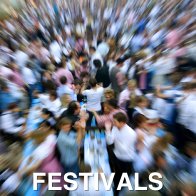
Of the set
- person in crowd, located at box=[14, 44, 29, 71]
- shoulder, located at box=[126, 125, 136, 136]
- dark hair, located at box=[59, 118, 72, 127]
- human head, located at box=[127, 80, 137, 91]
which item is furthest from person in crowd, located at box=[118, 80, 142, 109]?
person in crowd, located at box=[14, 44, 29, 71]

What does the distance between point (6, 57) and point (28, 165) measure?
2.60ft

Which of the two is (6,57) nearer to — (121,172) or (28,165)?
(28,165)

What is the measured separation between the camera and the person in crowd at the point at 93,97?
1731mm

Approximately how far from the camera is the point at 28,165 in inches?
57.2

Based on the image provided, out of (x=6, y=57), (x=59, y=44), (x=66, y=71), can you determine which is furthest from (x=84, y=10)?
(x=6, y=57)

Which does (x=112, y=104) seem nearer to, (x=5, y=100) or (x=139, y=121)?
(x=139, y=121)

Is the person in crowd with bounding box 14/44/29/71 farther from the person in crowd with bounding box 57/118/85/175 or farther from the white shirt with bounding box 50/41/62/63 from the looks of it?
the person in crowd with bounding box 57/118/85/175

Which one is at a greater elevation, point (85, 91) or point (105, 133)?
point (85, 91)

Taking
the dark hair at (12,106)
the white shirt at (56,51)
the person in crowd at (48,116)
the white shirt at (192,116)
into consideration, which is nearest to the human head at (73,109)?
the person in crowd at (48,116)

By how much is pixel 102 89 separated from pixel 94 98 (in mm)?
91

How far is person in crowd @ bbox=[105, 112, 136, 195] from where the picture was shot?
4.57 feet

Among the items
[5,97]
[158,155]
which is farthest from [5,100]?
[158,155]

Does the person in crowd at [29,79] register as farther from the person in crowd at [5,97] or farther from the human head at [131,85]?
the human head at [131,85]

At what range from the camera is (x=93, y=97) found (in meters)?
1.77
